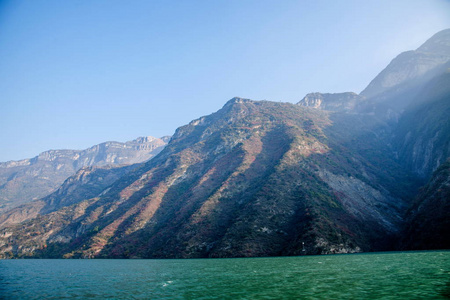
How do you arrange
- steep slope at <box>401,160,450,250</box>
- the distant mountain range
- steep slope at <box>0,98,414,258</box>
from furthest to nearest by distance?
steep slope at <box>0,98,414,258</box> → the distant mountain range → steep slope at <box>401,160,450,250</box>

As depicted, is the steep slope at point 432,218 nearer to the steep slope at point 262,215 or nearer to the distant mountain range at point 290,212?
the distant mountain range at point 290,212

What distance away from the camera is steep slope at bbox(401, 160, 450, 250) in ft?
305

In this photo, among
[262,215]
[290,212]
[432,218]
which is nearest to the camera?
[432,218]

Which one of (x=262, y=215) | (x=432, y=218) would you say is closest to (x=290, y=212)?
(x=262, y=215)

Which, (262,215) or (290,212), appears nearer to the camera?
(262,215)

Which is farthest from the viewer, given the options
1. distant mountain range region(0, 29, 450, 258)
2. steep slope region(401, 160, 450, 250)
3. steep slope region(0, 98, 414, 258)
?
steep slope region(0, 98, 414, 258)

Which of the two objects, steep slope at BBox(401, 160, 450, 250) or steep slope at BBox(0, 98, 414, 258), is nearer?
steep slope at BBox(401, 160, 450, 250)

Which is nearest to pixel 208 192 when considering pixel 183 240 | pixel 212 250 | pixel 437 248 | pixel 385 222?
pixel 183 240

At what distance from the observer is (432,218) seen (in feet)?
332

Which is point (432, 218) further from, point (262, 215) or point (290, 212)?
point (262, 215)

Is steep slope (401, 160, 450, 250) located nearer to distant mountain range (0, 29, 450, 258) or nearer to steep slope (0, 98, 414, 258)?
distant mountain range (0, 29, 450, 258)

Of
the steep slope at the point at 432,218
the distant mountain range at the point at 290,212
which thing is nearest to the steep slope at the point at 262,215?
the distant mountain range at the point at 290,212

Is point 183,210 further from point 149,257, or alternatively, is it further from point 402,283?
point 402,283

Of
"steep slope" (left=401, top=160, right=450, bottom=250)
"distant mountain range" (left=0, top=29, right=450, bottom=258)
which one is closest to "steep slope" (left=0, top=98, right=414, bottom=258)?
"distant mountain range" (left=0, top=29, right=450, bottom=258)
